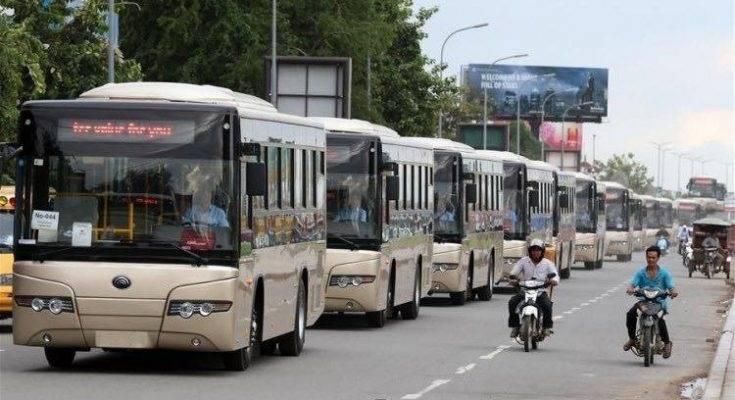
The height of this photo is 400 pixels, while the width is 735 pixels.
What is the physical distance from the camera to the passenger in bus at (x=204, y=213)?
1995 centimetres

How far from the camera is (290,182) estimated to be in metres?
23.3

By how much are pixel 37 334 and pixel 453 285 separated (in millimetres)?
18809

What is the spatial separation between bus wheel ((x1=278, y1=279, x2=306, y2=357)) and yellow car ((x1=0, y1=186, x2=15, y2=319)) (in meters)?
4.69

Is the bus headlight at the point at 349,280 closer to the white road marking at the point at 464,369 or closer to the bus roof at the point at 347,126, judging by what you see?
the bus roof at the point at 347,126

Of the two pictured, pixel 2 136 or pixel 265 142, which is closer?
pixel 265 142

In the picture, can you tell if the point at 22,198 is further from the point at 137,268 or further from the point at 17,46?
the point at 17,46

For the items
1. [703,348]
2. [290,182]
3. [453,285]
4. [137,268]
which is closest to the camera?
[137,268]

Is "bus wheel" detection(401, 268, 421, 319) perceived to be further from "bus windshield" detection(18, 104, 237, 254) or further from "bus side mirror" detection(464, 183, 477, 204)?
"bus windshield" detection(18, 104, 237, 254)

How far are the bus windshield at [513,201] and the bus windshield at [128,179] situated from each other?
27.2m

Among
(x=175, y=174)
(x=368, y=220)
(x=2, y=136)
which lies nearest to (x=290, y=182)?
(x=175, y=174)

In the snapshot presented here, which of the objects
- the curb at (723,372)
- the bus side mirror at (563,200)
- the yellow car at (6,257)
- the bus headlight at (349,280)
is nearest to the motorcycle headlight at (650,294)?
the curb at (723,372)

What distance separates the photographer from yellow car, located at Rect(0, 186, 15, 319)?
27.1 m

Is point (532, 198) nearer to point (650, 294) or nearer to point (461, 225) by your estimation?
point (461, 225)

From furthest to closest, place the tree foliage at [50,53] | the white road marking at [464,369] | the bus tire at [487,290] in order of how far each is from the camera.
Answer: the bus tire at [487,290] → the tree foliage at [50,53] → the white road marking at [464,369]
